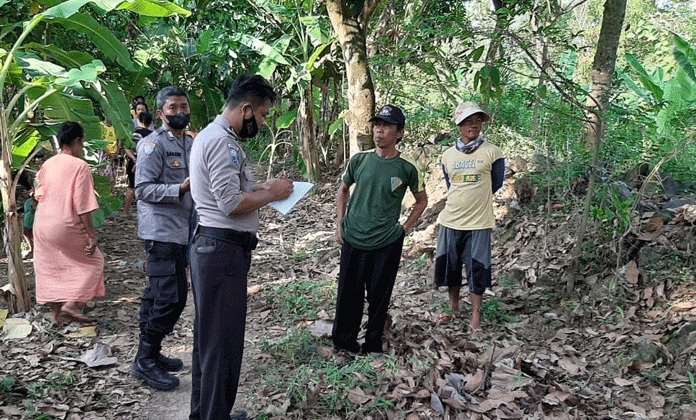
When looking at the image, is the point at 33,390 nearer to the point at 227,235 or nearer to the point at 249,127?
the point at 227,235

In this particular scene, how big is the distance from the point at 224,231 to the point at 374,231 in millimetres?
1352

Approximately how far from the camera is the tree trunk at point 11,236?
4.85 metres

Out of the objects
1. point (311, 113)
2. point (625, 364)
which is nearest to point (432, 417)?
point (625, 364)

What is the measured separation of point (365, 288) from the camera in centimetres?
421

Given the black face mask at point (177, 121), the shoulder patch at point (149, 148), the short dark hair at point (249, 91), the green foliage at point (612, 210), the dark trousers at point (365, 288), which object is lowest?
the dark trousers at point (365, 288)

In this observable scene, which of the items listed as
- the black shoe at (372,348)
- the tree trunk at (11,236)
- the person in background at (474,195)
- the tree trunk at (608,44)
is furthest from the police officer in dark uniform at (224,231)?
the tree trunk at (608,44)

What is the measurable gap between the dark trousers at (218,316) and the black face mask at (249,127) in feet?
1.97

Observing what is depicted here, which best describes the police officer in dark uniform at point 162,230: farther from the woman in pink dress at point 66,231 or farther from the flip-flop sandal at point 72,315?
the flip-flop sandal at point 72,315

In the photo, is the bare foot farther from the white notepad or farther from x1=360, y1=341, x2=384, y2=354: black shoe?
the white notepad

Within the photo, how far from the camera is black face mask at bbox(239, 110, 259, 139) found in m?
3.03

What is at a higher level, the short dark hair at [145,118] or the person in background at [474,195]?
the short dark hair at [145,118]

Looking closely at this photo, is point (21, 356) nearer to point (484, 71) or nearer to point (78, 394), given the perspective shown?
point (78, 394)

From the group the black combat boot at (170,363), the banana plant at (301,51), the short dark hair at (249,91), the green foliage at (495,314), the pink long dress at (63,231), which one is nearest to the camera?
the short dark hair at (249,91)

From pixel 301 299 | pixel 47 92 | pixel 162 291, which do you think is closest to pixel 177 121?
pixel 162 291
